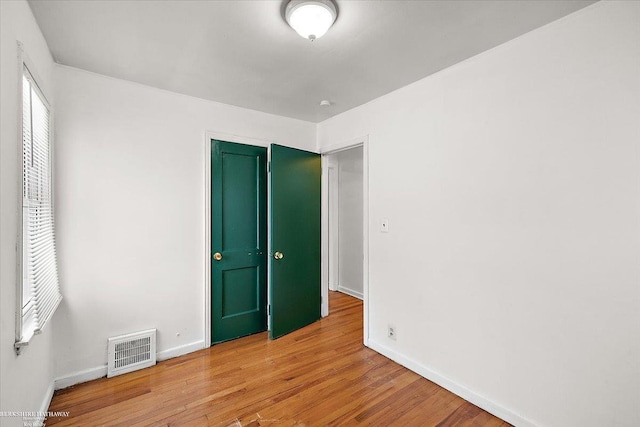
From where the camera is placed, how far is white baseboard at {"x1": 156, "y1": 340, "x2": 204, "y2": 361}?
8.58 feet

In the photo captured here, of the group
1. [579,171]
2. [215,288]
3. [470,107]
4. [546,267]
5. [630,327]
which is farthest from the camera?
[215,288]

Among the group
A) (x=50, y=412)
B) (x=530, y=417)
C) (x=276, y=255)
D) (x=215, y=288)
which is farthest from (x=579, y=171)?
(x=50, y=412)

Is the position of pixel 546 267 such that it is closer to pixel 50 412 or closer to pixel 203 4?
pixel 203 4

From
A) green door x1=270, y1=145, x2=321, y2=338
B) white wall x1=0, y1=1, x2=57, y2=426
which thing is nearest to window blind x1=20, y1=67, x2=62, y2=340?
white wall x1=0, y1=1, x2=57, y2=426

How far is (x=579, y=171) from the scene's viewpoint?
1610 millimetres

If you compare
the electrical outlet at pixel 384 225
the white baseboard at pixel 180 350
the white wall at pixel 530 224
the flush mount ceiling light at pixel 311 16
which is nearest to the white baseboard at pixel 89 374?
the white baseboard at pixel 180 350

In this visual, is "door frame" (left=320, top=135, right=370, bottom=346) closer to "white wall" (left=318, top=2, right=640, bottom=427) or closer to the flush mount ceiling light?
"white wall" (left=318, top=2, right=640, bottom=427)

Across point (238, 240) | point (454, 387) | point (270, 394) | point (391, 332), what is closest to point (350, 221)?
point (238, 240)

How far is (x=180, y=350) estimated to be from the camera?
2.70 metres

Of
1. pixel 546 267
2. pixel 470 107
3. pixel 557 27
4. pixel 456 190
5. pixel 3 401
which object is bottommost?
pixel 3 401

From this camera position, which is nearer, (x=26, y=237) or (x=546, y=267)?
(x=26, y=237)

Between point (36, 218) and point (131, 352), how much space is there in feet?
4.39

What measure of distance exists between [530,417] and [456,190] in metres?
1.53

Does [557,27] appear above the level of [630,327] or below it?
above
